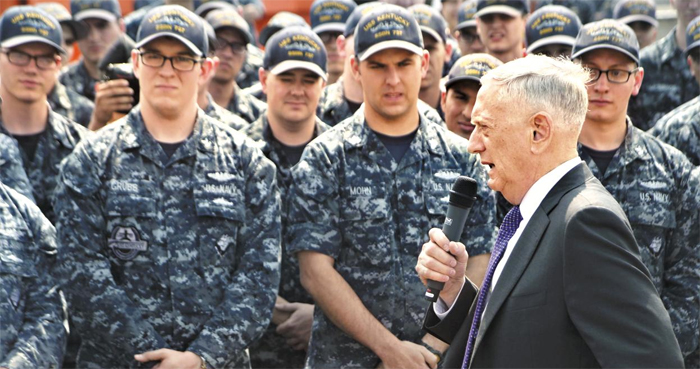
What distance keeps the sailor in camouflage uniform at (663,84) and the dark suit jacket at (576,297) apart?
4.40 meters

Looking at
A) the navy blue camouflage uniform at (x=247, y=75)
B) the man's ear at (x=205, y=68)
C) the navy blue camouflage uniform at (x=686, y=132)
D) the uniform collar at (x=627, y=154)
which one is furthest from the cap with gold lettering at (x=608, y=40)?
the navy blue camouflage uniform at (x=247, y=75)

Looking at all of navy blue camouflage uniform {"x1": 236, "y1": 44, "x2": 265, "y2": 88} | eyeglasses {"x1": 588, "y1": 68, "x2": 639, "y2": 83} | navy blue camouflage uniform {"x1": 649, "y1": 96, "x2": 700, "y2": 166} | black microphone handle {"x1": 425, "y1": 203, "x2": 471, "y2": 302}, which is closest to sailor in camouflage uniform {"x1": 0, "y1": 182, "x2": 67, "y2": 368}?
black microphone handle {"x1": 425, "y1": 203, "x2": 471, "y2": 302}

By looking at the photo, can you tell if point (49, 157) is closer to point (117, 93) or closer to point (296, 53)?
point (117, 93)

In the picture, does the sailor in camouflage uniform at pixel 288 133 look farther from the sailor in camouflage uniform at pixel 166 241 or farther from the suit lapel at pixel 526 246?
the suit lapel at pixel 526 246

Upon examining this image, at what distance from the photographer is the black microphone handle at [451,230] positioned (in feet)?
9.70

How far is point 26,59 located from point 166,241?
212 centimetres

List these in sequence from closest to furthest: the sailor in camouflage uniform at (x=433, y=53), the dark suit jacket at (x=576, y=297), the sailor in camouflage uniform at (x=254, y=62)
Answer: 1. the dark suit jacket at (x=576, y=297)
2. the sailor in camouflage uniform at (x=433, y=53)
3. the sailor in camouflage uniform at (x=254, y=62)

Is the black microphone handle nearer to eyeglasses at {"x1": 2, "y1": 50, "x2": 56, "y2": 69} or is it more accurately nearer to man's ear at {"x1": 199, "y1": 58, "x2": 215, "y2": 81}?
man's ear at {"x1": 199, "y1": 58, "x2": 215, "y2": 81}

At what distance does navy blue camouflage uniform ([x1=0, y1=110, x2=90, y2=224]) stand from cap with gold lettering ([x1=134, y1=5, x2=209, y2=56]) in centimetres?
112

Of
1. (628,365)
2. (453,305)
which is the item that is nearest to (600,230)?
(628,365)

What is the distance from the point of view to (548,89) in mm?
2695

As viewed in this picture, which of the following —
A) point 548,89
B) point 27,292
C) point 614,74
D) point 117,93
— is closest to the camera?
point 548,89

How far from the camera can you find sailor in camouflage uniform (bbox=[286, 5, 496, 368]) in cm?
433

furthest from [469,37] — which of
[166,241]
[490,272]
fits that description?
[490,272]
